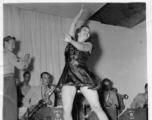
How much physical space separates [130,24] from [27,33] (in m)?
3.05

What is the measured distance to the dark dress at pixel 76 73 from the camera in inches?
84.8

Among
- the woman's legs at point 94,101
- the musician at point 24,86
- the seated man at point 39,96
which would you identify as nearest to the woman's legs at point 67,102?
the woman's legs at point 94,101

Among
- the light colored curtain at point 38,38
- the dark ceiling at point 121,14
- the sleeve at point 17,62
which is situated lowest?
the sleeve at point 17,62

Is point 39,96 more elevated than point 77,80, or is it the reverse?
point 77,80

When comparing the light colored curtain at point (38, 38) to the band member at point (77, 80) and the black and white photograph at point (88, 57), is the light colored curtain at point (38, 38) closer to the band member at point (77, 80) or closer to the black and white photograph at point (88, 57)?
the black and white photograph at point (88, 57)

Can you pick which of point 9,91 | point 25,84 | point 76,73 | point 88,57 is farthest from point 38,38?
point 76,73

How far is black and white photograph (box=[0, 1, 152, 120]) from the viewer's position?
3751mm

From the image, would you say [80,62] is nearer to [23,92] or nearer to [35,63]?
[23,92]

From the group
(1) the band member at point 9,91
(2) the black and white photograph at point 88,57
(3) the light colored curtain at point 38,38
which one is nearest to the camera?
(1) the band member at point 9,91

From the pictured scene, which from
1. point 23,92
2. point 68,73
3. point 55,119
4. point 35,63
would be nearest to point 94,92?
point 68,73

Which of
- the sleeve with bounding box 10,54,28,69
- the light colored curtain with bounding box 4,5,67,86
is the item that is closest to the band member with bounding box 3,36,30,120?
the sleeve with bounding box 10,54,28,69

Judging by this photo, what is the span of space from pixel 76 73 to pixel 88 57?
328cm

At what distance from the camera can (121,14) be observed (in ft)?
19.2

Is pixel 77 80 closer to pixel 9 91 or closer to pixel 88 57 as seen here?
pixel 9 91
